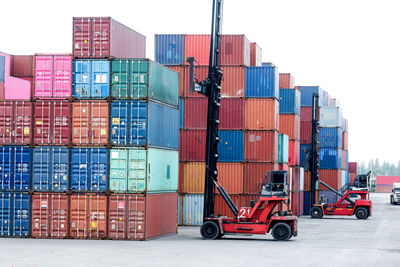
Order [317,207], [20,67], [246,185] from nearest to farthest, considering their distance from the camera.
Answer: [246,185]
[317,207]
[20,67]

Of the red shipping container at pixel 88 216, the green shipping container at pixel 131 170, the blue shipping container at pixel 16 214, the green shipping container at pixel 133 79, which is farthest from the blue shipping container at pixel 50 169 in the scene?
the green shipping container at pixel 133 79

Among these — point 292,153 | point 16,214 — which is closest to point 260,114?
point 292,153

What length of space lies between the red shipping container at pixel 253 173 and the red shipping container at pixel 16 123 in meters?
14.7

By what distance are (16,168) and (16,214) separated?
1985 mm

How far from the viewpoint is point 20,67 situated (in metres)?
55.1

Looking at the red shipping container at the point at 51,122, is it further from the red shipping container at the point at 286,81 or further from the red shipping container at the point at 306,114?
the red shipping container at the point at 306,114

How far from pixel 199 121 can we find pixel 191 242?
13.3 meters

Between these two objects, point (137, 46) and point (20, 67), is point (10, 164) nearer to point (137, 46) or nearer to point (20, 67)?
point (137, 46)

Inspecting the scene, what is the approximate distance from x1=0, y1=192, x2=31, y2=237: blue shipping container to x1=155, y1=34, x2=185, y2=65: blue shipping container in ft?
47.9

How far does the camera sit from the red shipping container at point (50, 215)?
2964 centimetres

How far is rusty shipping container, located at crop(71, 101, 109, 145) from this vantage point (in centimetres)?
2958

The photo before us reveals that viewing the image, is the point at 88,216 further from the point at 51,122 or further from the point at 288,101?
the point at 288,101

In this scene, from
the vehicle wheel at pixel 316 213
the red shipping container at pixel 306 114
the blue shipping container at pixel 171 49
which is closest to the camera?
the blue shipping container at pixel 171 49

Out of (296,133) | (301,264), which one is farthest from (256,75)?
(301,264)
